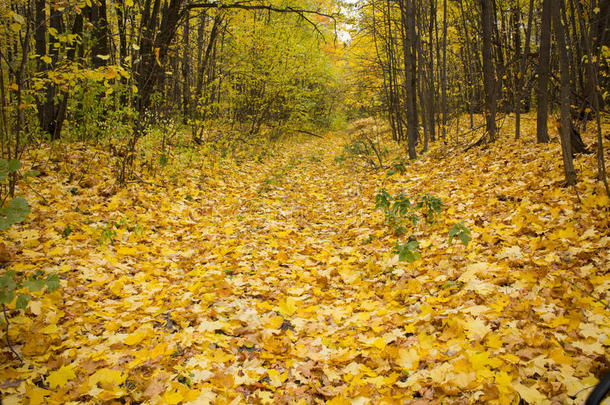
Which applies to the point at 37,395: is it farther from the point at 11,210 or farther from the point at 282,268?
the point at 282,268

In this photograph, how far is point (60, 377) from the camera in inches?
83.7

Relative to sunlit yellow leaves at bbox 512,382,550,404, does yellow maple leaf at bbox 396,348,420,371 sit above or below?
below

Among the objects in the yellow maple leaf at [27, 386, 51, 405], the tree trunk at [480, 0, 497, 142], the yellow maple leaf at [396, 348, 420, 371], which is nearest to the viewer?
the yellow maple leaf at [27, 386, 51, 405]

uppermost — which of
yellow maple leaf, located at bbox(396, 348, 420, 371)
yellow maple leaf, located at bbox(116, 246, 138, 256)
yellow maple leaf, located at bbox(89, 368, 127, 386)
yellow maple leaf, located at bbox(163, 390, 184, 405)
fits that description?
yellow maple leaf, located at bbox(116, 246, 138, 256)

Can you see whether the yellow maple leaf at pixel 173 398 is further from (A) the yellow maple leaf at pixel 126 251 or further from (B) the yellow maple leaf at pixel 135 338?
(A) the yellow maple leaf at pixel 126 251

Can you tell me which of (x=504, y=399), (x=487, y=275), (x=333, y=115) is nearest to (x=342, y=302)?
(x=487, y=275)

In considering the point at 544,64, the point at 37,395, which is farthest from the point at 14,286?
the point at 544,64

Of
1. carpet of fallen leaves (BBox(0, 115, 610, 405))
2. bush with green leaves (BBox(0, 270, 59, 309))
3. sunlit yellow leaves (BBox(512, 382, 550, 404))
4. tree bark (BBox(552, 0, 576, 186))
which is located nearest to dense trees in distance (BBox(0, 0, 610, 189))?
tree bark (BBox(552, 0, 576, 186))

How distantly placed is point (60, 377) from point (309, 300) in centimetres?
203

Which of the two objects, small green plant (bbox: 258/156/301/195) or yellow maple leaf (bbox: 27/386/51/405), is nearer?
yellow maple leaf (bbox: 27/386/51/405)

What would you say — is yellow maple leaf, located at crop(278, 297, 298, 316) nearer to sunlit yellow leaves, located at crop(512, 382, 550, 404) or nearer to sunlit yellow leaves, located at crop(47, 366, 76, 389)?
sunlit yellow leaves, located at crop(47, 366, 76, 389)

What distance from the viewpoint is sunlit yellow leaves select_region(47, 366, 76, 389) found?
82.4 inches

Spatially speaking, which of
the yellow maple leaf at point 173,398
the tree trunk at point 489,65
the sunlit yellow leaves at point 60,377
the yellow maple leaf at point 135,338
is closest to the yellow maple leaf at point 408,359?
the yellow maple leaf at point 173,398

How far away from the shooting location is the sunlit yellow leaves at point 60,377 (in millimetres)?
2094
